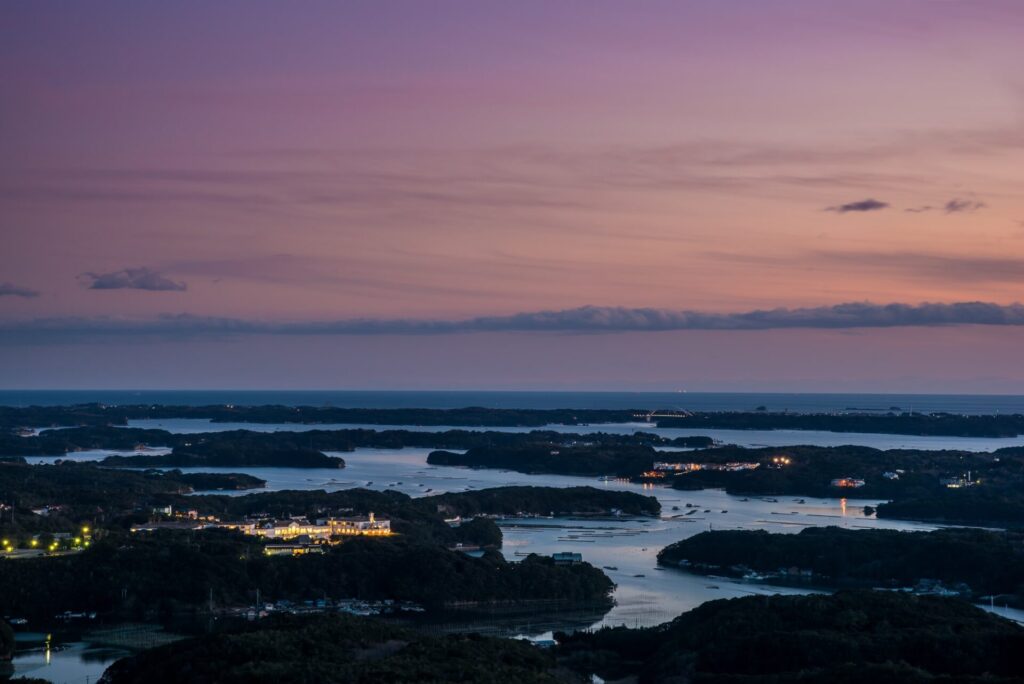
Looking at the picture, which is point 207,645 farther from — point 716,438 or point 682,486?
point 716,438

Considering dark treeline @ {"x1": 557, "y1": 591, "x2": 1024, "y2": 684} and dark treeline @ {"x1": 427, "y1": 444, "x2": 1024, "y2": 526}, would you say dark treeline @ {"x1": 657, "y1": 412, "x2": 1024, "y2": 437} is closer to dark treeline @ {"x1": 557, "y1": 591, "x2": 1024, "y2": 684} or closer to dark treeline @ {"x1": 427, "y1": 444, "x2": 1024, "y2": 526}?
dark treeline @ {"x1": 427, "y1": 444, "x2": 1024, "y2": 526}

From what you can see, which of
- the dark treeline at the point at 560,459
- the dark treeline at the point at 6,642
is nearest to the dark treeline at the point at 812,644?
the dark treeline at the point at 6,642

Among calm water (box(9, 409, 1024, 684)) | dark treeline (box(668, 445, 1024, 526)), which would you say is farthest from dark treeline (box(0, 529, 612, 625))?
dark treeline (box(668, 445, 1024, 526))

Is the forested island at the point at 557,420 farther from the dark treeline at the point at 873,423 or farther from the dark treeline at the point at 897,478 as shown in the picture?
the dark treeline at the point at 897,478

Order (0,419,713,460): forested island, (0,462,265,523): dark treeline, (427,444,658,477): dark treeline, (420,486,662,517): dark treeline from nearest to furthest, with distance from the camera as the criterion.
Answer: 1. (0,462,265,523): dark treeline
2. (420,486,662,517): dark treeline
3. (427,444,658,477): dark treeline
4. (0,419,713,460): forested island

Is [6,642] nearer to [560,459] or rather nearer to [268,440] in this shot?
[560,459]

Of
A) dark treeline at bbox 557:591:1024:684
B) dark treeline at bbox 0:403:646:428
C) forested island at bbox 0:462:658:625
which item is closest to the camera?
dark treeline at bbox 557:591:1024:684

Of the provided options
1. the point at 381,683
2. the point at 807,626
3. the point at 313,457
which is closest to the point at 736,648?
the point at 807,626

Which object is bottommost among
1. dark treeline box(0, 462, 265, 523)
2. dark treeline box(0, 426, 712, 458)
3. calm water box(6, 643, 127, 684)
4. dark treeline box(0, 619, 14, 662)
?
calm water box(6, 643, 127, 684)
